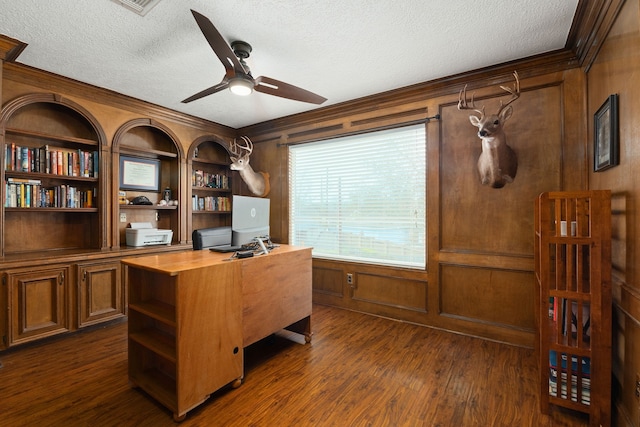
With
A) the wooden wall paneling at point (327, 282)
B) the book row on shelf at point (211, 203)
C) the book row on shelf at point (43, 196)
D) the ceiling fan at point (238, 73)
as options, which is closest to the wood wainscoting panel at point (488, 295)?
the wooden wall paneling at point (327, 282)

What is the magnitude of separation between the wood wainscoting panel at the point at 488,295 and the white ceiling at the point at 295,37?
2.05 metres

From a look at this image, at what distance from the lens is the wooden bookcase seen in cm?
168

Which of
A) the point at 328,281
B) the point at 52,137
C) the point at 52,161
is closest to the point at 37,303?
the point at 52,161

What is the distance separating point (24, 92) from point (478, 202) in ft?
15.3

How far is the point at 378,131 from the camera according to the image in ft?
11.6

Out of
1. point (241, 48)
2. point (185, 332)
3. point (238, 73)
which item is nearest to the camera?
point (185, 332)

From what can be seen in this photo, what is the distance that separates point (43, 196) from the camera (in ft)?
9.91

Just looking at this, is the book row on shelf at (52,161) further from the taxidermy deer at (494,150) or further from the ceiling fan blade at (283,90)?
the taxidermy deer at (494,150)

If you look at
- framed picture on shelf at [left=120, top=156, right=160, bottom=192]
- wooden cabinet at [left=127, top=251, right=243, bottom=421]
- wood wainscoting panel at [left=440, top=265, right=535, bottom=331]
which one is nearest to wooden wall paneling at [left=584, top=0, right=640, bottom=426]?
wood wainscoting panel at [left=440, top=265, right=535, bottom=331]

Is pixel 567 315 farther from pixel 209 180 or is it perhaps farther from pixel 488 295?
pixel 209 180

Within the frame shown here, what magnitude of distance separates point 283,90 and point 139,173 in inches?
98.6

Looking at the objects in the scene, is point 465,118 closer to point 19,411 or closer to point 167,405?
point 167,405

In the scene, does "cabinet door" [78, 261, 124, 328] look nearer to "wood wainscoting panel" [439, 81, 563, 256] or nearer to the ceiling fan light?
the ceiling fan light

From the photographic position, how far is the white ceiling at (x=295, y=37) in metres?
2.00
